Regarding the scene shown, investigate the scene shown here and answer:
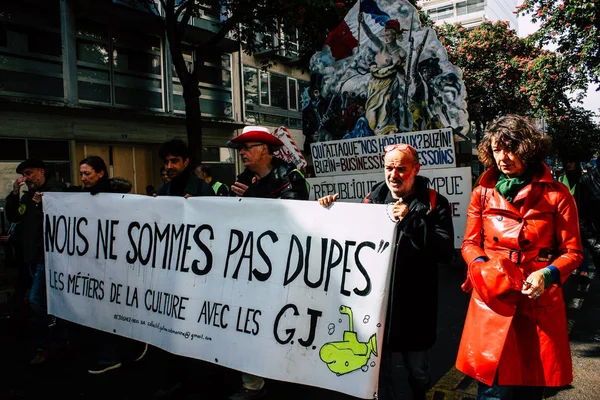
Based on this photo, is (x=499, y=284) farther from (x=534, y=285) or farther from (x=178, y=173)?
(x=178, y=173)

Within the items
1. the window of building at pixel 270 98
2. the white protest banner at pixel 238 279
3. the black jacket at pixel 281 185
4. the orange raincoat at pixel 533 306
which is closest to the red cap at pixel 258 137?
the black jacket at pixel 281 185

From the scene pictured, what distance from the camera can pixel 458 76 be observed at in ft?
17.7

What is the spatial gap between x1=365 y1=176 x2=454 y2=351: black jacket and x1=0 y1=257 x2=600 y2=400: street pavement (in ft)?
3.04

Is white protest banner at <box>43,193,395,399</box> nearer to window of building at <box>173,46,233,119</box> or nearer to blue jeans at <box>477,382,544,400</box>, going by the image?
blue jeans at <box>477,382,544,400</box>

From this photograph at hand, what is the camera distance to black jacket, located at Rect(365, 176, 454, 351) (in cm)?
263

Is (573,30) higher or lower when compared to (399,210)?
higher

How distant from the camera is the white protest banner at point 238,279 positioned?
2639 millimetres

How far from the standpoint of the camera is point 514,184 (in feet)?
7.68

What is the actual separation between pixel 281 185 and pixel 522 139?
66.6 inches

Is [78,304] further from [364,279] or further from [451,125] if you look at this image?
[451,125]

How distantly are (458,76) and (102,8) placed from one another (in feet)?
41.1

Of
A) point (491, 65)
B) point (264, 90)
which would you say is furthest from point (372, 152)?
point (491, 65)

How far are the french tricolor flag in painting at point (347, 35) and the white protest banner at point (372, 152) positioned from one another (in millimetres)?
1205

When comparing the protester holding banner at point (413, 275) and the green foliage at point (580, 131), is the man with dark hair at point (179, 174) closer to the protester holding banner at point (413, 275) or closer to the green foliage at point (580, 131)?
the protester holding banner at point (413, 275)
